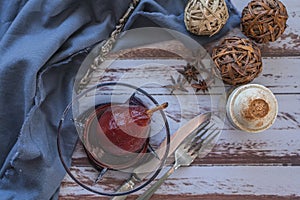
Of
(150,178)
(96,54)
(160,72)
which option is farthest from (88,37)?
(150,178)

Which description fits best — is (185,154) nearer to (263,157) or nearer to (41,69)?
(263,157)

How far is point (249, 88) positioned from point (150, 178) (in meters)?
0.22

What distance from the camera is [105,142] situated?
85 centimetres

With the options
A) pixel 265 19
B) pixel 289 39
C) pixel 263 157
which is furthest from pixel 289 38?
pixel 263 157

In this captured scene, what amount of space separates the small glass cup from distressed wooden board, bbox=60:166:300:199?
0.02 meters

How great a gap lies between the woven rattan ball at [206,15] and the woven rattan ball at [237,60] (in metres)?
0.03

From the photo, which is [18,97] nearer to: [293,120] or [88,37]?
[88,37]

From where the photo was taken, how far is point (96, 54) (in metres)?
0.92

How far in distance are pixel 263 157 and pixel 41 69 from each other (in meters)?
0.41

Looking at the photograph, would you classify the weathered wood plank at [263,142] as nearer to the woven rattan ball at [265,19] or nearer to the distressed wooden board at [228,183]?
the distressed wooden board at [228,183]

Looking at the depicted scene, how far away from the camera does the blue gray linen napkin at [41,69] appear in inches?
34.6

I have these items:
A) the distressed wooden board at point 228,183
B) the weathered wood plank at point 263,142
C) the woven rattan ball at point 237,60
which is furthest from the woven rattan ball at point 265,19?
the distressed wooden board at point 228,183

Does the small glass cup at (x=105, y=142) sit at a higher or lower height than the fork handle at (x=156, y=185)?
higher

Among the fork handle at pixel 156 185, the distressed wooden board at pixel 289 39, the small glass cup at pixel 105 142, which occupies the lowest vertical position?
the fork handle at pixel 156 185
